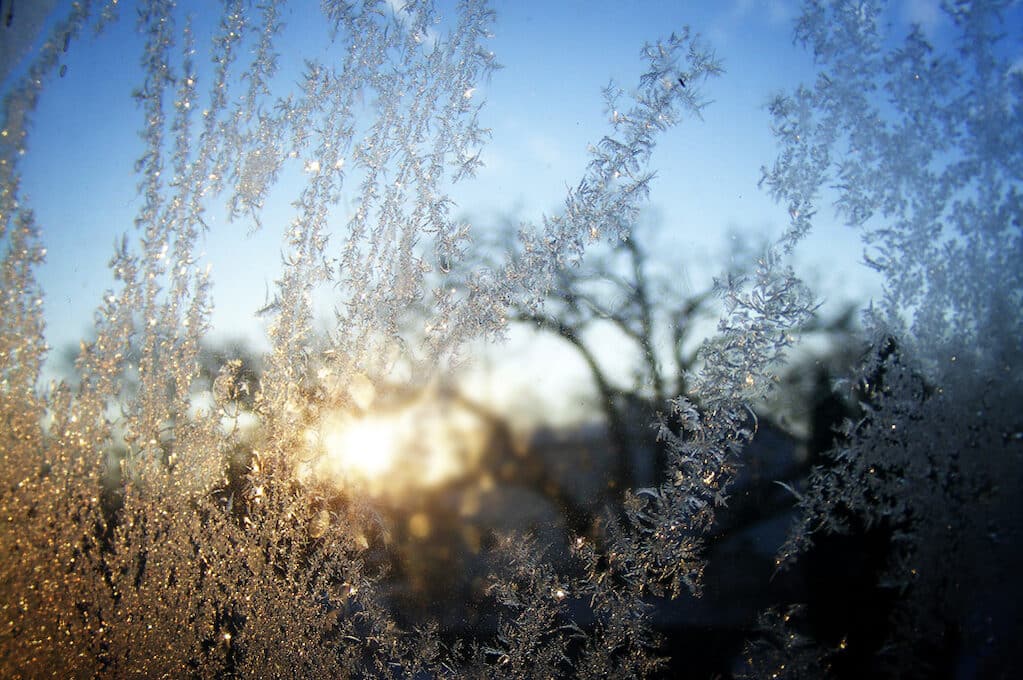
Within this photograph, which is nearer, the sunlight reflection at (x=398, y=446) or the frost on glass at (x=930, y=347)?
the frost on glass at (x=930, y=347)

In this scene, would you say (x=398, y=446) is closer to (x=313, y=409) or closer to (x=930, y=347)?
(x=313, y=409)

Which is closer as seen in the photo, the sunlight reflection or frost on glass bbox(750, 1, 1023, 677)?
frost on glass bbox(750, 1, 1023, 677)

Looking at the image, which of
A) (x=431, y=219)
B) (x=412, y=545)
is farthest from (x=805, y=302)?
(x=412, y=545)

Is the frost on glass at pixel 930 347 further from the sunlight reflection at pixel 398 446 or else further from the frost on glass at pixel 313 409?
the sunlight reflection at pixel 398 446

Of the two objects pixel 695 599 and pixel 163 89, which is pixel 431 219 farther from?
pixel 695 599

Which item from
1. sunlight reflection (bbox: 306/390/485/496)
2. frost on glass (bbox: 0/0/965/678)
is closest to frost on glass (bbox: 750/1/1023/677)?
frost on glass (bbox: 0/0/965/678)

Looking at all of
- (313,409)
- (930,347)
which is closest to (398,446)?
(313,409)

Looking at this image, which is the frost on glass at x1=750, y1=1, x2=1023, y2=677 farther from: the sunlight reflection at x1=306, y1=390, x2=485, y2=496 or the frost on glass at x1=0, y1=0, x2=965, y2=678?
the sunlight reflection at x1=306, y1=390, x2=485, y2=496

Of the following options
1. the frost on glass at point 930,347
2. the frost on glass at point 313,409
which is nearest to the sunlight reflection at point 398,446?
the frost on glass at point 313,409
